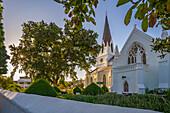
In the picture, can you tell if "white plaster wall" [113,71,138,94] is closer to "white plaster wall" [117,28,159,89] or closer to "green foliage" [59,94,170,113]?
"white plaster wall" [117,28,159,89]

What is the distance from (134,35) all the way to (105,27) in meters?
28.5

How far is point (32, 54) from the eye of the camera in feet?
71.9

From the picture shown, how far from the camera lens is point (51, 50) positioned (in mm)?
23500

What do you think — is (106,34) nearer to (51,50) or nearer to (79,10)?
(51,50)

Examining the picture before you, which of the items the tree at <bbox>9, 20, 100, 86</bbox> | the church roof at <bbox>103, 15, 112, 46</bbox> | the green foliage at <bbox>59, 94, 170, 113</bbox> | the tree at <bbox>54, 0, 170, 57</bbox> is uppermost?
the church roof at <bbox>103, 15, 112, 46</bbox>

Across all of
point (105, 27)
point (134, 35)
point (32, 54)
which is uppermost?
point (105, 27)

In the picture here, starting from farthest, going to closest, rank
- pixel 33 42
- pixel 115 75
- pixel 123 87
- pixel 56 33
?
pixel 115 75 → pixel 123 87 → pixel 33 42 → pixel 56 33

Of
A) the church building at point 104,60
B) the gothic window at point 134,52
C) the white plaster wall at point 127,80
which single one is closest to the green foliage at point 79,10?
the white plaster wall at point 127,80

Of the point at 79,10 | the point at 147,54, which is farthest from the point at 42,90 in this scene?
the point at 147,54

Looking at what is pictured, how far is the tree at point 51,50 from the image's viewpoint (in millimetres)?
21594

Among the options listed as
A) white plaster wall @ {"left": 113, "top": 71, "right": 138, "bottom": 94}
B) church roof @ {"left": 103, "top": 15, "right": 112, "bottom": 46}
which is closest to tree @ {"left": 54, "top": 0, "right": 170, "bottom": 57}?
white plaster wall @ {"left": 113, "top": 71, "right": 138, "bottom": 94}

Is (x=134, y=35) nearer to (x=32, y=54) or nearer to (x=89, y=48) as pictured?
(x=89, y=48)

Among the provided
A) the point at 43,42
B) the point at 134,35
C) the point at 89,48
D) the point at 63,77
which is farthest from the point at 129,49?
the point at 43,42

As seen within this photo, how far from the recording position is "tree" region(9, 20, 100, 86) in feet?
70.8
